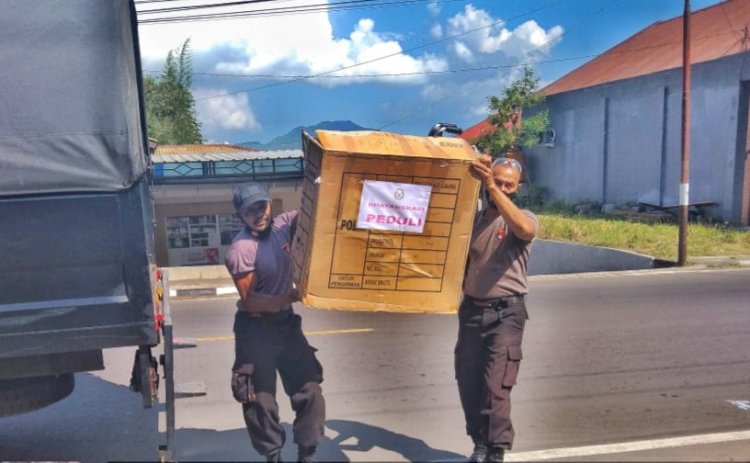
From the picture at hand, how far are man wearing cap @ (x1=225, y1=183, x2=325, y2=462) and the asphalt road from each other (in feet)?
1.23

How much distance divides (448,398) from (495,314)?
1.77 m

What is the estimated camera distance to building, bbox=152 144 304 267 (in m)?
17.4

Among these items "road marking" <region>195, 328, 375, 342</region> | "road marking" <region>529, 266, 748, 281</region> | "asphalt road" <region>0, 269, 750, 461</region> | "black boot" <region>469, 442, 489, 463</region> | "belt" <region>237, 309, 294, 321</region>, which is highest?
"belt" <region>237, 309, 294, 321</region>

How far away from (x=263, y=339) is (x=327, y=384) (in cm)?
215

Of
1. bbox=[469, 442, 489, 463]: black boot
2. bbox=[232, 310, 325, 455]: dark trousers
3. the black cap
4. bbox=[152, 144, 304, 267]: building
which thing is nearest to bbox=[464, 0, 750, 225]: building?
bbox=[152, 144, 304, 267]: building

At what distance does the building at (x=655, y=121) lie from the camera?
650 inches

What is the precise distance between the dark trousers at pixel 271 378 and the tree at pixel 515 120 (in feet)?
68.0

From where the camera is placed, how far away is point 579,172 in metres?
22.7

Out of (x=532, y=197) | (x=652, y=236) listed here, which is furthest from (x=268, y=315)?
(x=532, y=197)

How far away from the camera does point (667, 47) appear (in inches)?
843

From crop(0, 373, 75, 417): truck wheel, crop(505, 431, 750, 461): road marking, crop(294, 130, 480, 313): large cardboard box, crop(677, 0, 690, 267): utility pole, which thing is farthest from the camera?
crop(677, 0, 690, 267): utility pole

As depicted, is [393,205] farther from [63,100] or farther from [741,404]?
[741,404]

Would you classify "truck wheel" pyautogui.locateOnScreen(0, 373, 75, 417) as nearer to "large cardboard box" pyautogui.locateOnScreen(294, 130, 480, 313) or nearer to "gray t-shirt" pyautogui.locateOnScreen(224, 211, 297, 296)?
"gray t-shirt" pyautogui.locateOnScreen(224, 211, 297, 296)

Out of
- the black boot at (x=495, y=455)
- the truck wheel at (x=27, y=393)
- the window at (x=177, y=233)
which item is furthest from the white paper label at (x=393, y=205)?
the window at (x=177, y=233)
